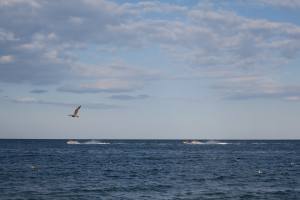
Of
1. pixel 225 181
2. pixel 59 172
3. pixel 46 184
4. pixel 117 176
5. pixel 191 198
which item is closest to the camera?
pixel 191 198

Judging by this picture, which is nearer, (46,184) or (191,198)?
(191,198)

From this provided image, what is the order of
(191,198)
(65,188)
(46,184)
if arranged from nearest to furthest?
(191,198) → (65,188) → (46,184)

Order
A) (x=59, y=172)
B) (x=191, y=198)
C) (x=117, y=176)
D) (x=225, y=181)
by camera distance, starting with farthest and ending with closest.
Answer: (x=59, y=172) → (x=117, y=176) → (x=225, y=181) → (x=191, y=198)

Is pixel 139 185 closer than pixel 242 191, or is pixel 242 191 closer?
pixel 242 191

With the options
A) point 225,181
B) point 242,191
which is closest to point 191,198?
point 242,191

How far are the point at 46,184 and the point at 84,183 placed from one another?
4.36 metres

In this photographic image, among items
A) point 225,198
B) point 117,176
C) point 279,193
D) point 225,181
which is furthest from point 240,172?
point 225,198

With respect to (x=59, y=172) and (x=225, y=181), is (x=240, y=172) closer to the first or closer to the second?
(x=225, y=181)

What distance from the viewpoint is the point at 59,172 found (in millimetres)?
69688

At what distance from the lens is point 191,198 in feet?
144

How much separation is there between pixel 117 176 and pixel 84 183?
9613 millimetres

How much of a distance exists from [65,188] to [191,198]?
47.8 ft

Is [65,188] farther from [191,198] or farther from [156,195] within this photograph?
[191,198]

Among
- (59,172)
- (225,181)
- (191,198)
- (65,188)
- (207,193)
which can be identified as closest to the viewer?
(191,198)
